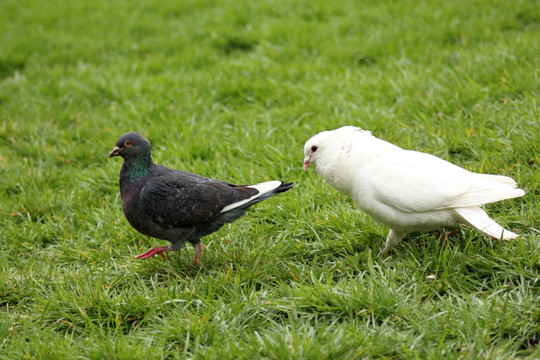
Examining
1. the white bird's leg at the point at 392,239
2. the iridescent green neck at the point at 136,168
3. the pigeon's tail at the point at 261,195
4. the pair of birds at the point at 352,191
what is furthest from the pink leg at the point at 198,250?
the white bird's leg at the point at 392,239

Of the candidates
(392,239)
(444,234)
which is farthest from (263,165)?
(444,234)

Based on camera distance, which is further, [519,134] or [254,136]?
[254,136]

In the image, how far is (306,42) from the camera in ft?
23.2

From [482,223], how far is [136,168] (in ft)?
7.63

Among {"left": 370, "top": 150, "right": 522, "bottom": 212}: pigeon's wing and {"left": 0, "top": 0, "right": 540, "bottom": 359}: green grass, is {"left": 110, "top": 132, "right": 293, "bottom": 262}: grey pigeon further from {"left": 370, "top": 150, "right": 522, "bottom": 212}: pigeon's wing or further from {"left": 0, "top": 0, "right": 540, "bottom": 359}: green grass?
{"left": 370, "top": 150, "right": 522, "bottom": 212}: pigeon's wing

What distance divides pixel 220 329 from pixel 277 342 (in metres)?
0.37

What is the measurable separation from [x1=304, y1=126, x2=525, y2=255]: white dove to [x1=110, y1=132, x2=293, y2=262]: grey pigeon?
18.6 inches

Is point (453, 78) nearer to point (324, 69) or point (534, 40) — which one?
point (534, 40)

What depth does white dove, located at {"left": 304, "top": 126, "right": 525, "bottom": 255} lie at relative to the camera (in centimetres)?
314

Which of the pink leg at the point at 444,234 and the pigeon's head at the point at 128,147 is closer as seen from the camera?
the pink leg at the point at 444,234

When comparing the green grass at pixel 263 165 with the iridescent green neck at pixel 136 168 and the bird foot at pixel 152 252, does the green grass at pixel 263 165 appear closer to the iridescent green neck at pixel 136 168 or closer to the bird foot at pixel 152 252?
the bird foot at pixel 152 252

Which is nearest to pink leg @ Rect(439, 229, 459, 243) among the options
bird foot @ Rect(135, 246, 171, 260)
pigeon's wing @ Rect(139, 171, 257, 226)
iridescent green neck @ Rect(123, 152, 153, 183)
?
pigeon's wing @ Rect(139, 171, 257, 226)

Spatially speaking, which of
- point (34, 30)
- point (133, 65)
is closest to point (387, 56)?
point (133, 65)

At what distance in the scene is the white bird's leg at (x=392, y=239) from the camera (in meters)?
3.41
